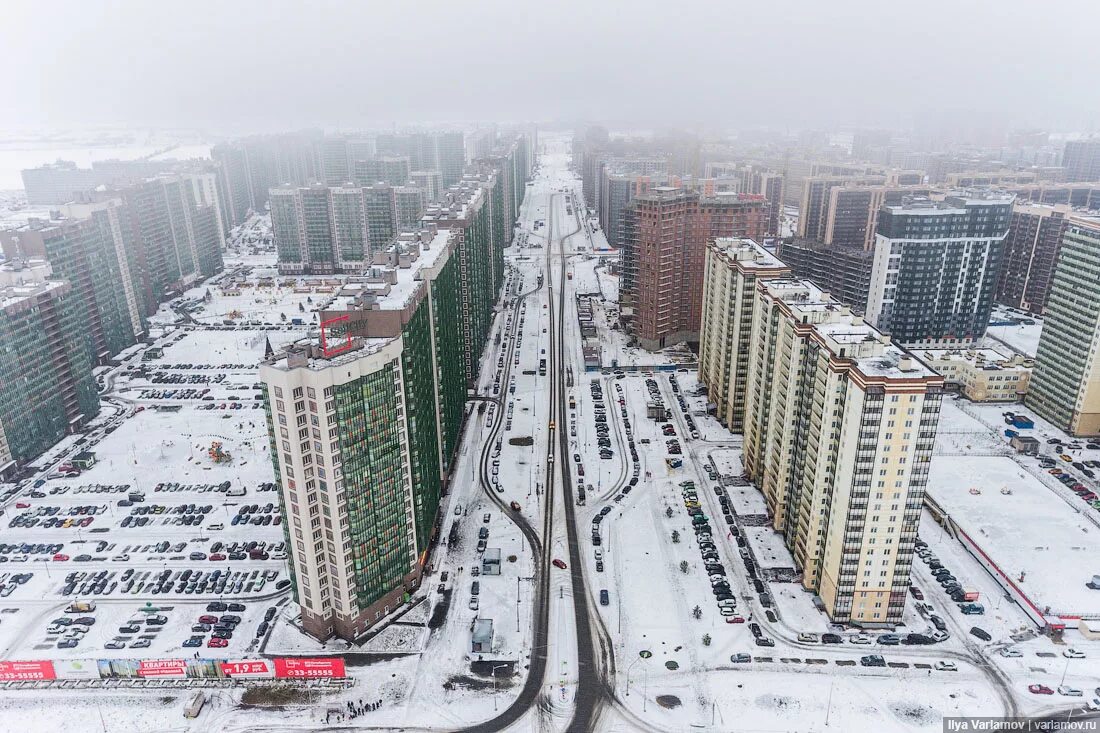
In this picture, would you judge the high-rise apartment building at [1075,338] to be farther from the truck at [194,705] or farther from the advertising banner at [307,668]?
the truck at [194,705]

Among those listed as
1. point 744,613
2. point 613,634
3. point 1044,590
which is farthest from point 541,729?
point 1044,590

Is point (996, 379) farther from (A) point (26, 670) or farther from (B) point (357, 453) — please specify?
(A) point (26, 670)

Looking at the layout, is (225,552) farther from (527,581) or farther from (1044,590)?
(1044,590)

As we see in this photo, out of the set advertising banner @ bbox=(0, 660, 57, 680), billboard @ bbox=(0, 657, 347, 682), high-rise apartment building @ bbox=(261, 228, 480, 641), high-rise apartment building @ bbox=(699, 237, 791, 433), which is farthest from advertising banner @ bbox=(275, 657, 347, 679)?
high-rise apartment building @ bbox=(699, 237, 791, 433)

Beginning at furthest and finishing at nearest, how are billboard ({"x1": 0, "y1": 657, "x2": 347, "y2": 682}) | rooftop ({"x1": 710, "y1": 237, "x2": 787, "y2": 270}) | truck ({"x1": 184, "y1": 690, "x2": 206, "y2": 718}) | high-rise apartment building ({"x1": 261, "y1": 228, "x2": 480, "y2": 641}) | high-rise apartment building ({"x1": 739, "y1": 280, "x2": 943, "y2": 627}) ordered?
1. rooftop ({"x1": 710, "y1": 237, "x2": 787, "y2": 270})
2. billboard ({"x1": 0, "y1": 657, "x2": 347, "y2": 682})
3. high-rise apartment building ({"x1": 739, "y1": 280, "x2": 943, "y2": 627})
4. high-rise apartment building ({"x1": 261, "y1": 228, "x2": 480, "y2": 641})
5. truck ({"x1": 184, "y1": 690, "x2": 206, "y2": 718})

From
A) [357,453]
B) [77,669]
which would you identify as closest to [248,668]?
[77,669]

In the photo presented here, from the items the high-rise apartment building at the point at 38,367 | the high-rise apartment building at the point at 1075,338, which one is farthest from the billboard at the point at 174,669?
the high-rise apartment building at the point at 1075,338

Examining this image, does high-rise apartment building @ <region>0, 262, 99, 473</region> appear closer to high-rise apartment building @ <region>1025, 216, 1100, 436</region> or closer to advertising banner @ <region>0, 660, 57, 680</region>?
advertising banner @ <region>0, 660, 57, 680</region>
